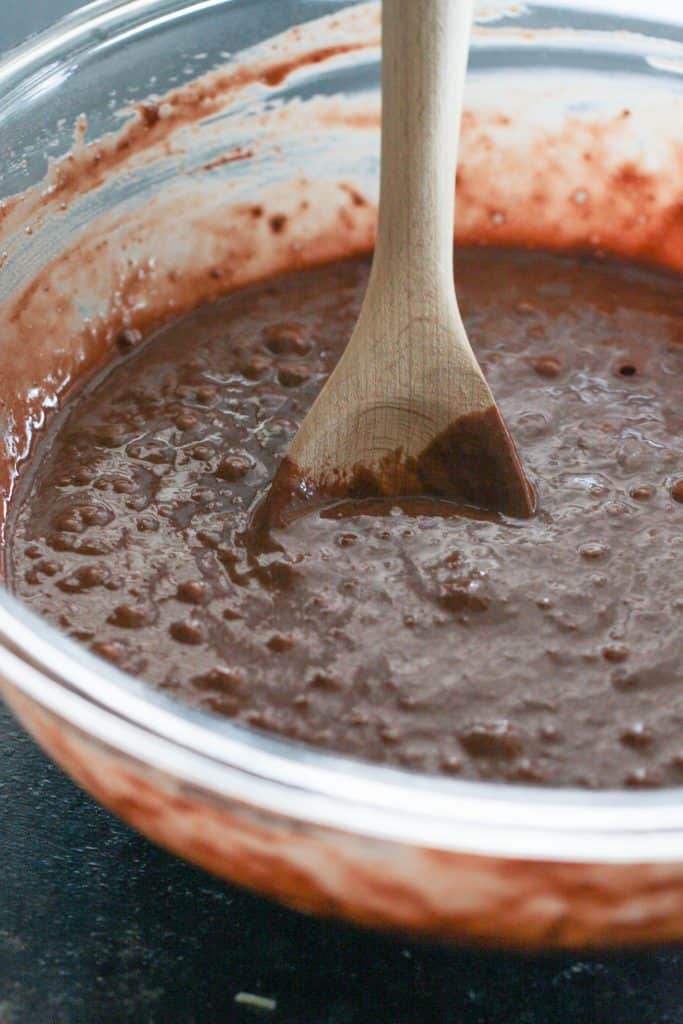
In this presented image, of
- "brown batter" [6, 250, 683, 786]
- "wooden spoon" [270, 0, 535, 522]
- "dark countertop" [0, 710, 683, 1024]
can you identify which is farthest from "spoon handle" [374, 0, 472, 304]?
"dark countertop" [0, 710, 683, 1024]

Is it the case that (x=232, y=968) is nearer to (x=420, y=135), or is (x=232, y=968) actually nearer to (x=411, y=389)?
(x=411, y=389)

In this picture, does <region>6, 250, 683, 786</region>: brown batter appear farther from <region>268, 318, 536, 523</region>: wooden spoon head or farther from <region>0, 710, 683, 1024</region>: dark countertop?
<region>0, 710, 683, 1024</region>: dark countertop

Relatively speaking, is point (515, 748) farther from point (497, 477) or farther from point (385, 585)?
point (497, 477)

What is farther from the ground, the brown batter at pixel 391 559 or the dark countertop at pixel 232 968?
the brown batter at pixel 391 559

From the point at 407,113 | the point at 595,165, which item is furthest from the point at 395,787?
the point at 595,165

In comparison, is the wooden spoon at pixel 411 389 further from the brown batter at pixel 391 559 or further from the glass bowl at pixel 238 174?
the glass bowl at pixel 238 174

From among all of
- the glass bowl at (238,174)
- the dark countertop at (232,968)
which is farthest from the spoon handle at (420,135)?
the dark countertop at (232,968)

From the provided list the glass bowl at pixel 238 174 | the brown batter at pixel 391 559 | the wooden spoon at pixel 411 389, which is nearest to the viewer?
the glass bowl at pixel 238 174
